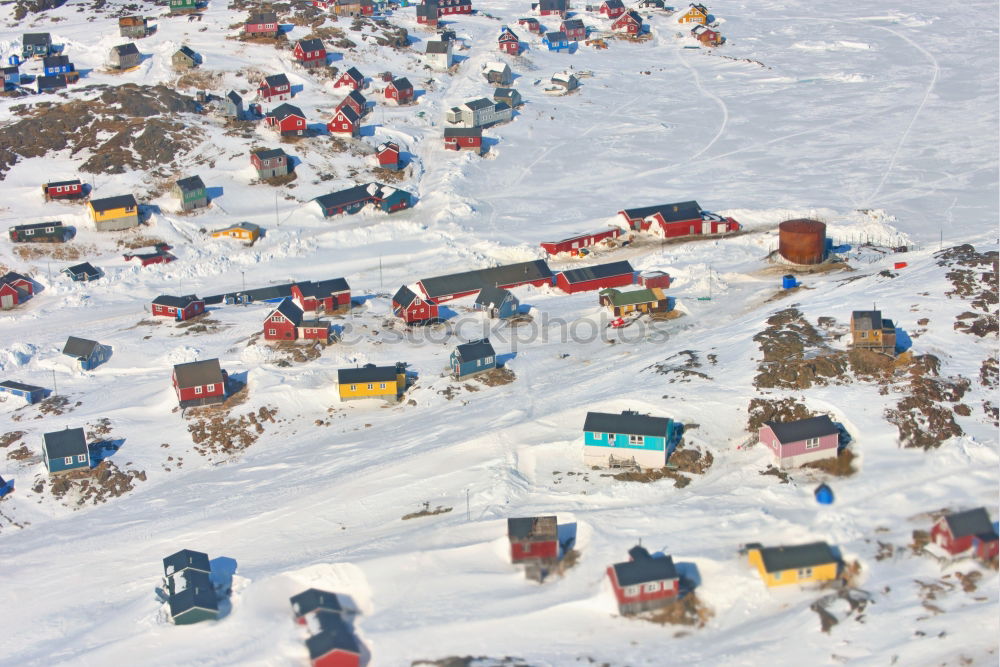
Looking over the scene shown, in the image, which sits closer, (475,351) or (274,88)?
(475,351)

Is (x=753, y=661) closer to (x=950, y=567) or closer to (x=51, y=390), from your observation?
(x=950, y=567)

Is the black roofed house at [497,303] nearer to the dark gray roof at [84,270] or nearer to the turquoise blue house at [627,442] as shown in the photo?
the turquoise blue house at [627,442]

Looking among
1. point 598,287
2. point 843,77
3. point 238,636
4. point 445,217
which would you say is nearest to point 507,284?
point 598,287

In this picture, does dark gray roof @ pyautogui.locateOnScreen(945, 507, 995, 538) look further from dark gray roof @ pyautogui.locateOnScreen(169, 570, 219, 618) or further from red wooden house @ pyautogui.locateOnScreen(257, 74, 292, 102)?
red wooden house @ pyautogui.locateOnScreen(257, 74, 292, 102)

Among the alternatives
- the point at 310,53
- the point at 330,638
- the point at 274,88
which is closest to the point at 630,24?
the point at 310,53

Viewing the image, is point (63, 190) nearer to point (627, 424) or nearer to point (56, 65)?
point (56, 65)
